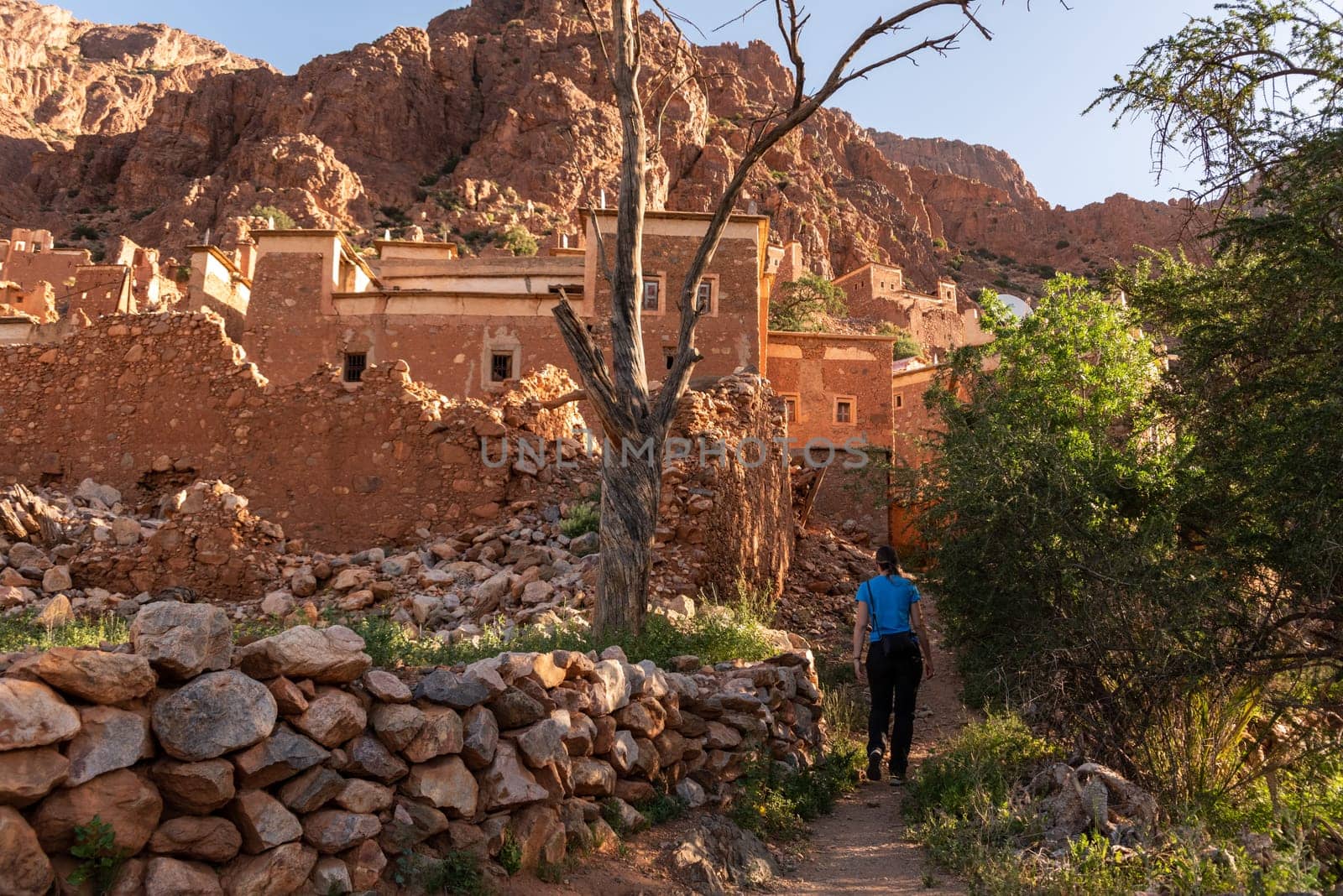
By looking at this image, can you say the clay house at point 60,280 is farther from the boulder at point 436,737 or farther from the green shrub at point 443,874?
the green shrub at point 443,874

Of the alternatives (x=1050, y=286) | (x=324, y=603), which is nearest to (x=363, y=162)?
(x=1050, y=286)

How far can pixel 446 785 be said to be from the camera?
4.18m

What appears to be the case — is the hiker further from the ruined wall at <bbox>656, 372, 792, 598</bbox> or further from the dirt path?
Result: the ruined wall at <bbox>656, 372, 792, 598</bbox>

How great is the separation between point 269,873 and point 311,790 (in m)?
0.32

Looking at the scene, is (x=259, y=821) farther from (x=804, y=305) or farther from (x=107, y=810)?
(x=804, y=305)

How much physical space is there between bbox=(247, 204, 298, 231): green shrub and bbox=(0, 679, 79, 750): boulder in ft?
173

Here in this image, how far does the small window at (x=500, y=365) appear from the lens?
922 inches

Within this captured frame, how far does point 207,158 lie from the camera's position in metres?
70.5

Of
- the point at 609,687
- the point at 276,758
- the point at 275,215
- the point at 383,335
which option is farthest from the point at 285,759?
the point at 275,215

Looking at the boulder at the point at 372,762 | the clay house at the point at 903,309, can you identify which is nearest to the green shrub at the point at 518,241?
the clay house at the point at 903,309

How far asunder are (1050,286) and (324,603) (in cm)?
1627

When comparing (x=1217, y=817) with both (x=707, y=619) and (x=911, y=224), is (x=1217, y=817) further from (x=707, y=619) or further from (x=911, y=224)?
(x=911, y=224)

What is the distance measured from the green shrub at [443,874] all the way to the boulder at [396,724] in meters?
0.44

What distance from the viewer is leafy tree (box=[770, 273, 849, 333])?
46384 mm
